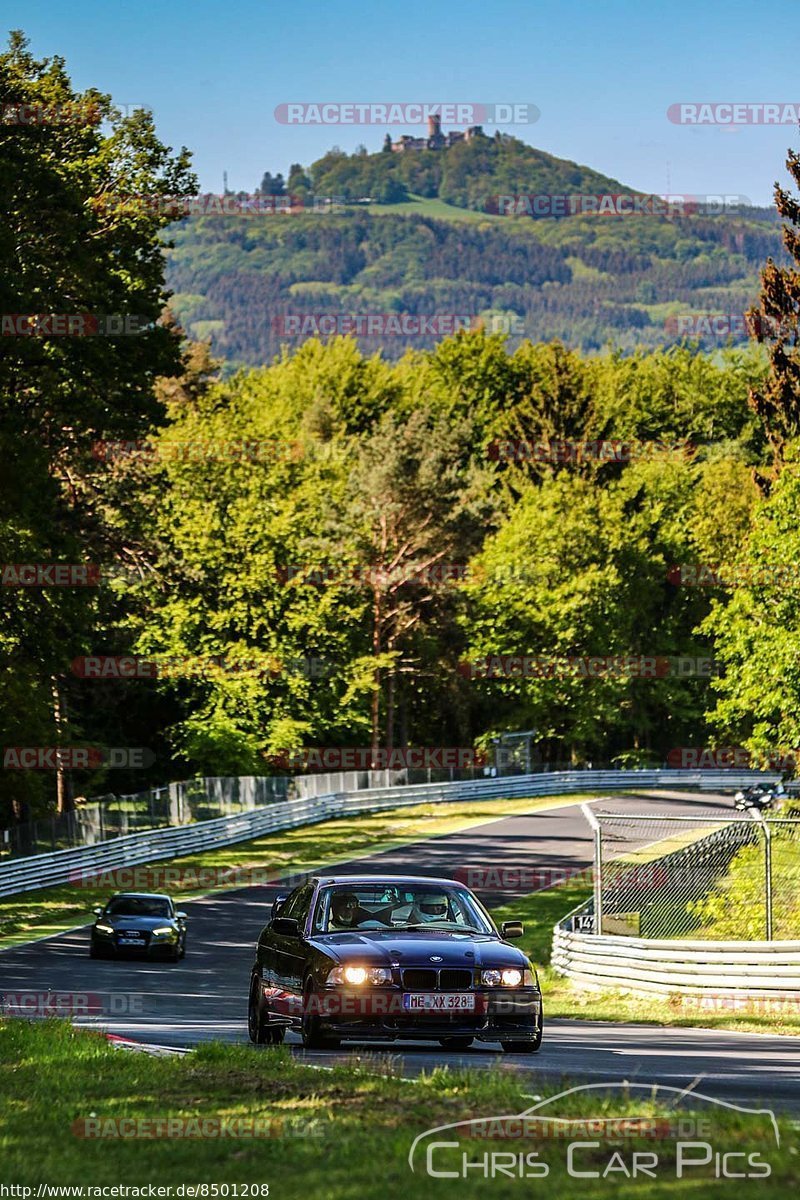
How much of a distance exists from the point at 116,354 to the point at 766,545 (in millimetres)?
17409

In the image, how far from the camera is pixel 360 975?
12.7 m

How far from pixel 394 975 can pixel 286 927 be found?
65.8 inches

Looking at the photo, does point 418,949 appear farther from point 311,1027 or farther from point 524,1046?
point 524,1046

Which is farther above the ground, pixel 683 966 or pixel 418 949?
pixel 418 949

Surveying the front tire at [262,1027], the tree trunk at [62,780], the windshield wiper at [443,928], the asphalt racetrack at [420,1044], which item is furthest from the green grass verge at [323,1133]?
the tree trunk at [62,780]

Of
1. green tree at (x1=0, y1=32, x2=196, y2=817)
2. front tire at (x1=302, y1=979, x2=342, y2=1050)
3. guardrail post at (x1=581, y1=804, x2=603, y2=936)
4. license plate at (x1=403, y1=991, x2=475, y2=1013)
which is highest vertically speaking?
green tree at (x1=0, y1=32, x2=196, y2=817)

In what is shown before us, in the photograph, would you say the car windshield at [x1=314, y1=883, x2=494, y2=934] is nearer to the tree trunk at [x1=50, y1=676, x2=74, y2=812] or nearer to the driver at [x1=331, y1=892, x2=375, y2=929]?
the driver at [x1=331, y1=892, x2=375, y2=929]

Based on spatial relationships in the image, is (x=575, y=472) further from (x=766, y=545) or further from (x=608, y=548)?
(x=766, y=545)

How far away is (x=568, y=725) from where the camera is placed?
8450 centimetres

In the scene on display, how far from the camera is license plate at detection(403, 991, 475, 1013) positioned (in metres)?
12.6

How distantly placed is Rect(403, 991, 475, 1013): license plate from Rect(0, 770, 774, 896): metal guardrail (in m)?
29.1

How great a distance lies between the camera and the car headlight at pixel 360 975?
12680 mm

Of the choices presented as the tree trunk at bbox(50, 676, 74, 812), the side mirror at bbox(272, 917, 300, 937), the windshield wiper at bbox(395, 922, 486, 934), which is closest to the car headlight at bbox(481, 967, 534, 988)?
the windshield wiper at bbox(395, 922, 486, 934)

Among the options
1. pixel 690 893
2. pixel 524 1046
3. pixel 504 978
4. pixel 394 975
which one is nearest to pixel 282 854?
pixel 690 893
